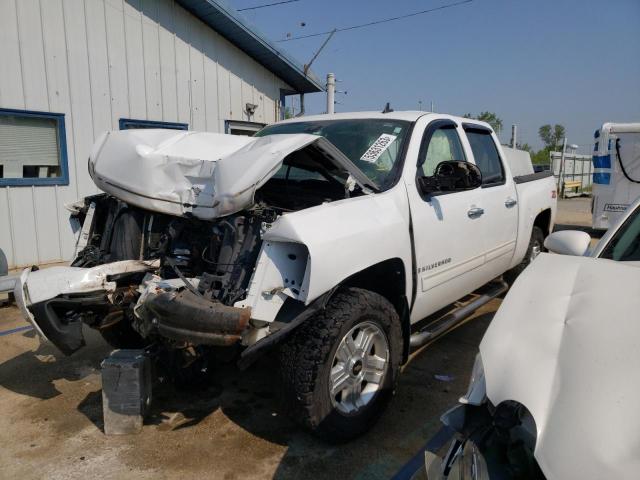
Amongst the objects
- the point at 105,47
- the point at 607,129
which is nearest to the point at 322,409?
the point at 105,47

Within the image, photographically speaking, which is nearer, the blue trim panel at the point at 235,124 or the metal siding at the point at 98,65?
the metal siding at the point at 98,65

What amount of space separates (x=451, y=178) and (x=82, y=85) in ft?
20.6

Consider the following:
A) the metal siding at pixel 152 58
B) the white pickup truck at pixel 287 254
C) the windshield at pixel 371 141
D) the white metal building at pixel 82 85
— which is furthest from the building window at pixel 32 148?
the windshield at pixel 371 141

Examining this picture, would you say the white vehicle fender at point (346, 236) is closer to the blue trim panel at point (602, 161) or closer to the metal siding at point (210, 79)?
the metal siding at point (210, 79)

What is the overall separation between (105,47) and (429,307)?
673 cm

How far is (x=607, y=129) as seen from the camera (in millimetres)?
10492

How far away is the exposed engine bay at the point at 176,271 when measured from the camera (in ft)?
8.19

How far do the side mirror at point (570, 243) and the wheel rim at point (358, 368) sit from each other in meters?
1.22

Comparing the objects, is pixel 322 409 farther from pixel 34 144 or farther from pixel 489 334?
pixel 34 144

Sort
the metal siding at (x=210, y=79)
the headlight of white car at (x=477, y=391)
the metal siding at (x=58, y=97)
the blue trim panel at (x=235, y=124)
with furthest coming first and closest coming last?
the blue trim panel at (x=235, y=124) → the metal siding at (x=210, y=79) → the metal siding at (x=58, y=97) → the headlight of white car at (x=477, y=391)

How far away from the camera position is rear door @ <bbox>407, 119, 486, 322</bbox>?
3.38 m

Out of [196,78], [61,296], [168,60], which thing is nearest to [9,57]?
[168,60]

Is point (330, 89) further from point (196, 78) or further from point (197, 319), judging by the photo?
point (197, 319)

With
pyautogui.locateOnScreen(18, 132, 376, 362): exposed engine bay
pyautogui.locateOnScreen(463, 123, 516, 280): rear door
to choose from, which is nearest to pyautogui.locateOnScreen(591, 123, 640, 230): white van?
pyautogui.locateOnScreen(463, 123, 516, 280): rear door
